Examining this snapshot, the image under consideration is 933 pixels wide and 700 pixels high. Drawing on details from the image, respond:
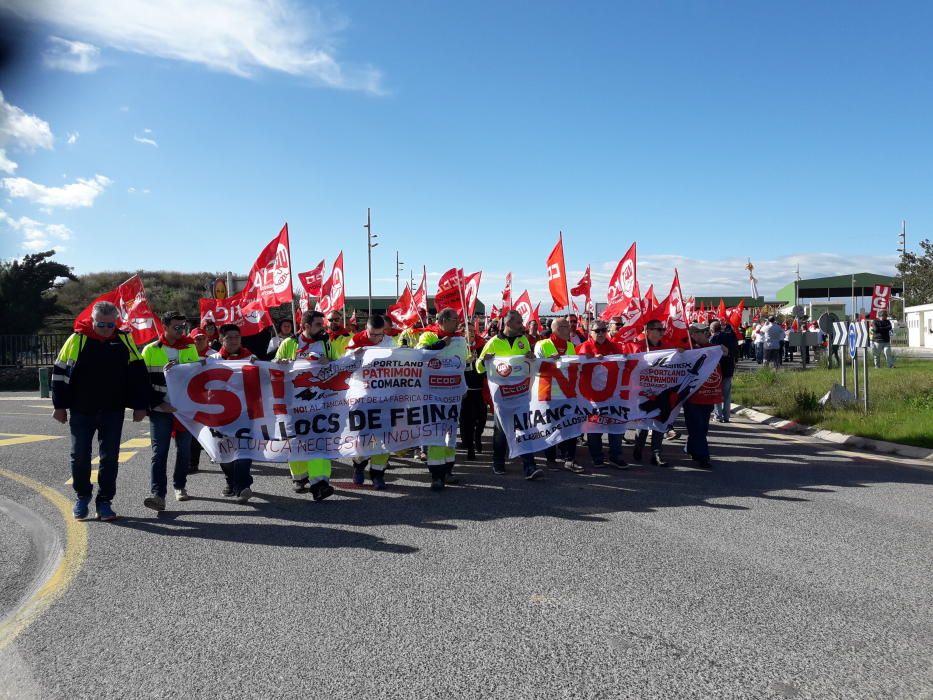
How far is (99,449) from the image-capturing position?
6348 millimetres

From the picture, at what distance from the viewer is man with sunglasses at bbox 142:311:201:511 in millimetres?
6852

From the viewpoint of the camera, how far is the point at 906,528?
5.80 meters

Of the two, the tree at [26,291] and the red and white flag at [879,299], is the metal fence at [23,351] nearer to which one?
the tree at [26,291]

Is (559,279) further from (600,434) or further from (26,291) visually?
(26,291)

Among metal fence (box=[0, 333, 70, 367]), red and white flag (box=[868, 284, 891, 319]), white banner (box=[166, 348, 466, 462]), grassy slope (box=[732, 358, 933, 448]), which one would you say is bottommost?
grassy slope (box=[732, 358, 933, 448])

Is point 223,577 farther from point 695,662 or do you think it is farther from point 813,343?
point 813,343

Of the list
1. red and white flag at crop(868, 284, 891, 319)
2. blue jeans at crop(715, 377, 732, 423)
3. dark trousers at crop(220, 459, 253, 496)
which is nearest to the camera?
dark trousers at crop(220, 459, 253, 496)

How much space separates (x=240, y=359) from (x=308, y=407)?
38.9 inches

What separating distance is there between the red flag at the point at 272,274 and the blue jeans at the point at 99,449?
4609 mm

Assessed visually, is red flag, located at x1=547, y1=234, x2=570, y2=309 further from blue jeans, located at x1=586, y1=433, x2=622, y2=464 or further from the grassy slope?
the grassy slope

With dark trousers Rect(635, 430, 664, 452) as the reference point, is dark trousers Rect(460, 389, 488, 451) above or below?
above

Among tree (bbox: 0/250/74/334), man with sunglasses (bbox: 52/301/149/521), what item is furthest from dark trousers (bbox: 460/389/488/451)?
tree (bbox: 0/250/74/334)

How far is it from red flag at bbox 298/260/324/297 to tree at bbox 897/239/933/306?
208 ft

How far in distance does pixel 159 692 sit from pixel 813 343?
2773 centimetres
